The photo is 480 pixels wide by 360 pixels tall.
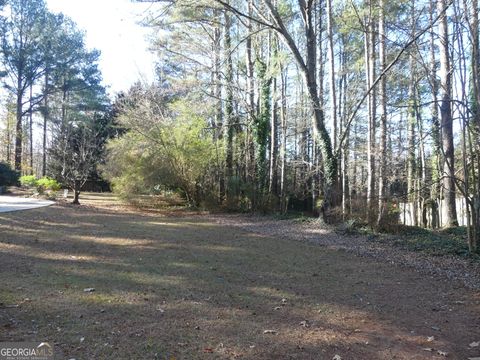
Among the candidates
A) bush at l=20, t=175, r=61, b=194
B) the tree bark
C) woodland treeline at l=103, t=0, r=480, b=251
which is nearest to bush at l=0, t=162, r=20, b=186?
bush at l=20, t=175, r=61, b=194

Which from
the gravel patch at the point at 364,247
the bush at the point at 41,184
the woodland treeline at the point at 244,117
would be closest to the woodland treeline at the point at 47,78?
the bush at the point at 41,184

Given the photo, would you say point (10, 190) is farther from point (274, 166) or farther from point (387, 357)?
point (387, 357)

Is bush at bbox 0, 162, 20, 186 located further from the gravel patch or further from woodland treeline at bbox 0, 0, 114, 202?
the gravel patch

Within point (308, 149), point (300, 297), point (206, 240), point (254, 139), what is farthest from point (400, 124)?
point (300, 297)

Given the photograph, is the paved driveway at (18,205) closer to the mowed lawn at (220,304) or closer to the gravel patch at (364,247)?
the mowed lawn at (220,304)

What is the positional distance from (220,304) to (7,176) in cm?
2197

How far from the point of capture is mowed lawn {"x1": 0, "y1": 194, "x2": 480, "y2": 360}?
133 inches

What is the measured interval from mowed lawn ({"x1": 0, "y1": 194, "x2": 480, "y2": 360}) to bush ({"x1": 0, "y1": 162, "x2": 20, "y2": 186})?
16614 millimetres

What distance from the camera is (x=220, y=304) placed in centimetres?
448

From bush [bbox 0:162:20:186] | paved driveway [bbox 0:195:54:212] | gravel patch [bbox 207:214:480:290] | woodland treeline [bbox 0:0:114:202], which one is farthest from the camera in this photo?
woodland treeline [bbox 0:0:114:202]

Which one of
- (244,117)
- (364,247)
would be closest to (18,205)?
(244,117)

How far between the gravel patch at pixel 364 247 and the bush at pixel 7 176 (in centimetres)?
1466

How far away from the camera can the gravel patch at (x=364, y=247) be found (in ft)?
21.3

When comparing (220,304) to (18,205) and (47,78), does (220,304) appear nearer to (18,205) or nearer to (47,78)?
(18,205)
